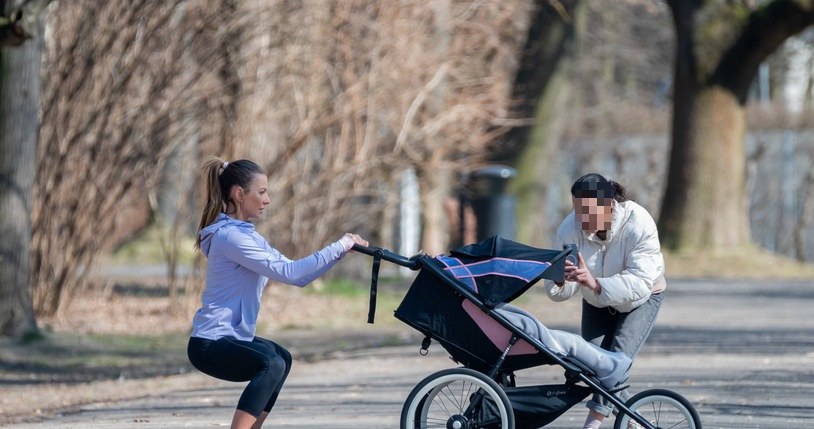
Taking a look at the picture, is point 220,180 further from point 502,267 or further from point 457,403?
point 457,403

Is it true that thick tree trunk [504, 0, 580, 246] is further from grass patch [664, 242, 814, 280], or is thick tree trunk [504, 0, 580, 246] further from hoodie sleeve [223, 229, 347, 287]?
hoodie sleeve [223, 229, 347, 287]

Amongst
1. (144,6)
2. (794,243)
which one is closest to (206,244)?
(144,6)

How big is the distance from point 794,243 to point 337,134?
56.2 ft

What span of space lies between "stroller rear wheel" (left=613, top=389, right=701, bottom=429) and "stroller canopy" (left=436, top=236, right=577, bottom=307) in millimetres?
726

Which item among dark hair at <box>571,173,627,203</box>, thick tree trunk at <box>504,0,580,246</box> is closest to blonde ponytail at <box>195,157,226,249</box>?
dark hair at <box>571,173,627,203</box>

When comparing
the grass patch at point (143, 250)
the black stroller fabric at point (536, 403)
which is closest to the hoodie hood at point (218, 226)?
the black stroller fabric at point (536, 403)

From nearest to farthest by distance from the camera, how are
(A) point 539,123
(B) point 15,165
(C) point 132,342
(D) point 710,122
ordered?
(B) point 15,165
(C) point 132,342
(D) point 710,122
(A) point 539,123

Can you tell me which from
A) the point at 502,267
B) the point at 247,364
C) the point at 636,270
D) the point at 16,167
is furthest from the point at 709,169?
the point at 247,364

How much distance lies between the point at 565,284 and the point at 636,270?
341 millimetres

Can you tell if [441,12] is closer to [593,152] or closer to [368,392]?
[368,392]

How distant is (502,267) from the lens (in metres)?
6.11

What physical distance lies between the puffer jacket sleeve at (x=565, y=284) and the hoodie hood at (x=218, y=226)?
1399mm

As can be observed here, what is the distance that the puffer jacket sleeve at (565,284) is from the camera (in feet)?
20.9

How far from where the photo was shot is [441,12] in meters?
15.6
